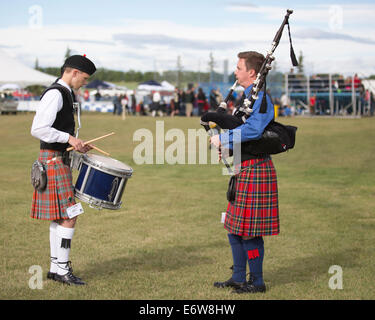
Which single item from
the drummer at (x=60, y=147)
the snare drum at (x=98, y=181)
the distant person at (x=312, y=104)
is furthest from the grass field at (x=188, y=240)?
the distant person at (x=312, y=104)

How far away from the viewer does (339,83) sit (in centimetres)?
3553

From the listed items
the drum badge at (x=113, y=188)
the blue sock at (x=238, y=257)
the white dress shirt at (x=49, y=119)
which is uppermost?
the white dress shirt at (x=49, y=119)

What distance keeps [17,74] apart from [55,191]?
34.6 m

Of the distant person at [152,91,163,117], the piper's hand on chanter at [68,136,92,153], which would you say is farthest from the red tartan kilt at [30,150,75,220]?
the distant person at [152,91,163,117]

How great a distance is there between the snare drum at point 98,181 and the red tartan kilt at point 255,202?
1.04 meters

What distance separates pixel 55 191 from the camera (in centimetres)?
525

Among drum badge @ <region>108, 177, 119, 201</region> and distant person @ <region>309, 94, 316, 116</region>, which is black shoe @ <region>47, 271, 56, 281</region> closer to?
drum badge @ <region>108, 177, 119, 201</region>

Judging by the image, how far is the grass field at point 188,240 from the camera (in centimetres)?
540

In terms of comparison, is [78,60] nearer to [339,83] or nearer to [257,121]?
[257,121]

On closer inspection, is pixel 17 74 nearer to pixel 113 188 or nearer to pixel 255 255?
pixel 113 188

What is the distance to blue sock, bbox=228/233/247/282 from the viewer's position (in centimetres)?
528

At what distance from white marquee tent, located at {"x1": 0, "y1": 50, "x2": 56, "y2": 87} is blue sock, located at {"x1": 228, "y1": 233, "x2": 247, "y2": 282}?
32.8 meters

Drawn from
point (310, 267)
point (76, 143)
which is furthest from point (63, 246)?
point (310, 267)

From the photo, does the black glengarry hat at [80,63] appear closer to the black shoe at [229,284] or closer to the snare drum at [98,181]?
the snare drum at [98,181]
